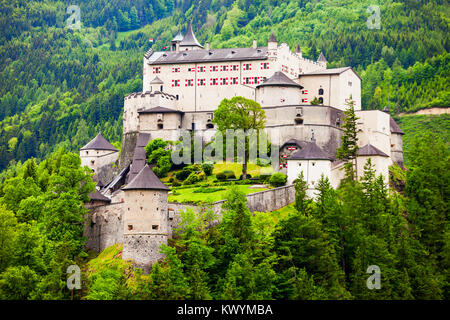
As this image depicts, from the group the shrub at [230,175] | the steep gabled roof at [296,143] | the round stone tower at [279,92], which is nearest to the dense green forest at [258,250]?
the steep gabled roof at [296,143]

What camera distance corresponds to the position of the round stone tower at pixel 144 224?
59.3m

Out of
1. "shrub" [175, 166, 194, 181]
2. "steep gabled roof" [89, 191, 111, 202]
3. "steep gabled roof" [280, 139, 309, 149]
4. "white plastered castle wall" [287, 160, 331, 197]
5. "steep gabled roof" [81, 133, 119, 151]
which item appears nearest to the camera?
"steep gabled roof" [89, 191, 111, 202]

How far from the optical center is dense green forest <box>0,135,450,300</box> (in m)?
59.0

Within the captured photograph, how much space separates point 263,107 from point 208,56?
1396 cm

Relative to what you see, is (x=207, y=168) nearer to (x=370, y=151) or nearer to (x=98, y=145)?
(x=98, y=145)

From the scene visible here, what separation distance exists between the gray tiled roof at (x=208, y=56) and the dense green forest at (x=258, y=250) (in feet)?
90.7

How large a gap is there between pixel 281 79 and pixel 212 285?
37.8 meters

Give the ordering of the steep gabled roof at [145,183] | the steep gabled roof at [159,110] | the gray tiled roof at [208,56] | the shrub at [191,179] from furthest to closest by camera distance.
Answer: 1. the gray tiled roof at [208,56]
2. the steep gabled roof at [159,110]
3. the shrub at [191,179]
4. the steep gabled roof at [145,183]

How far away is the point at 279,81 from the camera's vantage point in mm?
91000

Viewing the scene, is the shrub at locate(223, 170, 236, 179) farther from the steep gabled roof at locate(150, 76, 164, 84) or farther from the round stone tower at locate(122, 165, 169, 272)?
the round stone tower at locate(122, 165, 169, 272)

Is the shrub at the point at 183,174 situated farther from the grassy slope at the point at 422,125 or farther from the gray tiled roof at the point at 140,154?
the grassy slope at the point at 422,125

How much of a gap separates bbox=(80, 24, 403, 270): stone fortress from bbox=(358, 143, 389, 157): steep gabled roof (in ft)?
0.36

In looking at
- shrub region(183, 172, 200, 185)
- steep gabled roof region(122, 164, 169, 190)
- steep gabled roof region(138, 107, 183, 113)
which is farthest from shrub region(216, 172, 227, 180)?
steep gabled roof region(122, 164, 169, 190)
